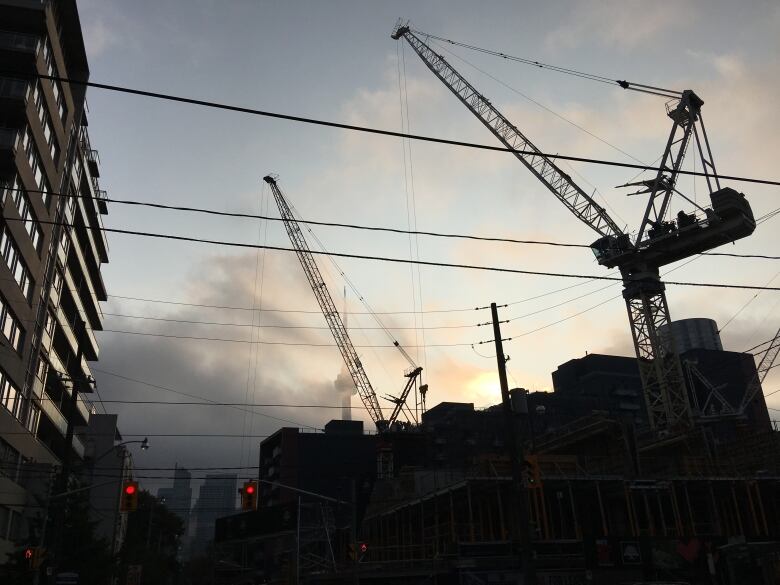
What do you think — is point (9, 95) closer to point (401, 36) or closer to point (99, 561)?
point (99, 561)

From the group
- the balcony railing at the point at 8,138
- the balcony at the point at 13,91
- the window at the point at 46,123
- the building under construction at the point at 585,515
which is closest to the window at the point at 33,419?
the window at the point at 46,123

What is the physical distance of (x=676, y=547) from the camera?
125 feet

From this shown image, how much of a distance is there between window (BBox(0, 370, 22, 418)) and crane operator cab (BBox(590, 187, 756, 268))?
5252cm

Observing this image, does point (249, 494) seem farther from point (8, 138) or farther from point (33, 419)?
point (33, 419)

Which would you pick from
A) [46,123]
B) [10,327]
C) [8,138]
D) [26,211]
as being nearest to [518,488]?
[10,327]

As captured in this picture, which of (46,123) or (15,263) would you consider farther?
(46,123)

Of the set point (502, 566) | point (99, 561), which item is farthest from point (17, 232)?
point (502, 566)

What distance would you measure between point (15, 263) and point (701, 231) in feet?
211

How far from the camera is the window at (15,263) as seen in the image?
1699 inches

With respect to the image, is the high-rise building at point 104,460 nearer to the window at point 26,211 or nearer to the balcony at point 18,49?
the window at point 26,211

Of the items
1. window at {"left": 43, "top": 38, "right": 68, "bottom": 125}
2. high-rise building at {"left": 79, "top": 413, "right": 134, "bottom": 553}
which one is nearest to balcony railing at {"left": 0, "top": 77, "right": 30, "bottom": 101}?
window at {"left": 43, "top": 38, "right": 68, "bottom": 125}

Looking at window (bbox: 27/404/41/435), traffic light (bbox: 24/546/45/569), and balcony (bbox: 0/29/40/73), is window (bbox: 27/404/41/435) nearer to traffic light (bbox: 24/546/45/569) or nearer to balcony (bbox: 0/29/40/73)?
traffic light (bbox: 24/546/45/569)

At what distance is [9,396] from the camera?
45.9 m

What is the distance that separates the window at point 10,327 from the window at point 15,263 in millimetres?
2440
